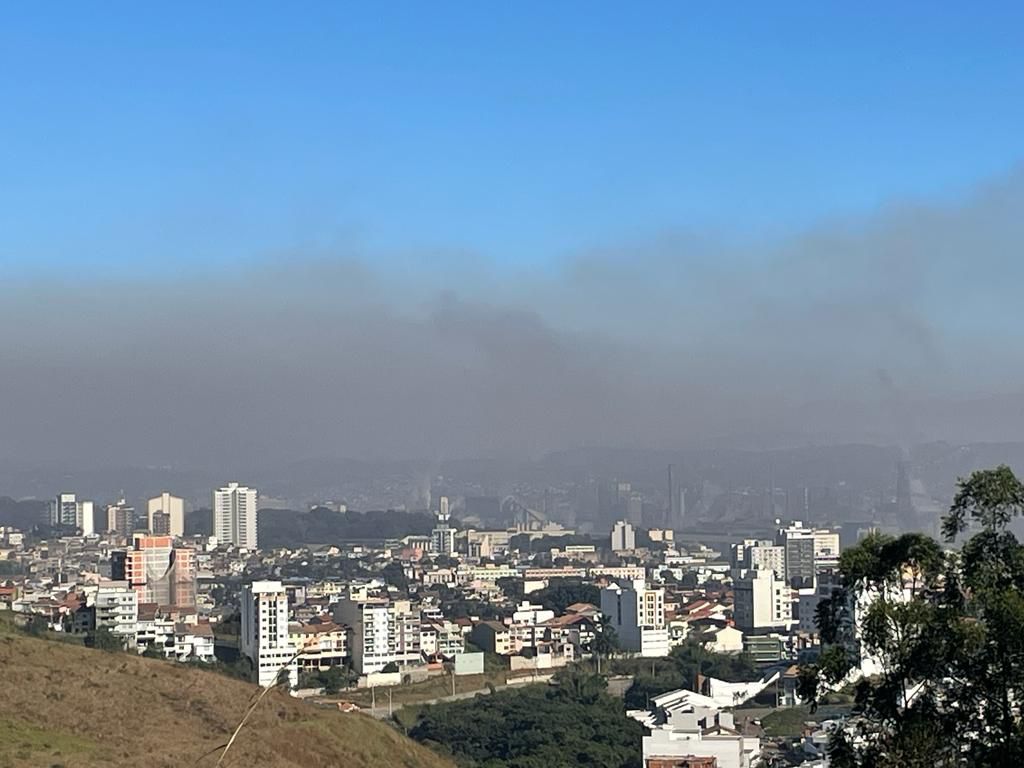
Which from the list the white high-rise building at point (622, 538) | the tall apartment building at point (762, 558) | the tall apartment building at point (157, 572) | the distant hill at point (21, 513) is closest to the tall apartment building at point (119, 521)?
the distant hill at point (21, 513)

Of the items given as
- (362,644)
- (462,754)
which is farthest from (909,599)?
(362,644)

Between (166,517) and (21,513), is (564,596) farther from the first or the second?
(21,513)

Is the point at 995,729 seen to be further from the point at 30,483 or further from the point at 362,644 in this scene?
the point at 30,483

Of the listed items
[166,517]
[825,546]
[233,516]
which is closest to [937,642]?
[825,546]

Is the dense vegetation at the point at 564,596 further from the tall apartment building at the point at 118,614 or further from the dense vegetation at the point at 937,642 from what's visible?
the dense vegetation at the point at 937,642

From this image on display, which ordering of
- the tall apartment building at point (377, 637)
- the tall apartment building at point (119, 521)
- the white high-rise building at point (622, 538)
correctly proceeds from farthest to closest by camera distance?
1. the tall apartment building at point (119, 521)
2. the white high-rise building at point (622, 538)
3. the tall apartment building at point (377, 637)

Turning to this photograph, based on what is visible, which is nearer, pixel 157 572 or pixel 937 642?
pixel 937 642
